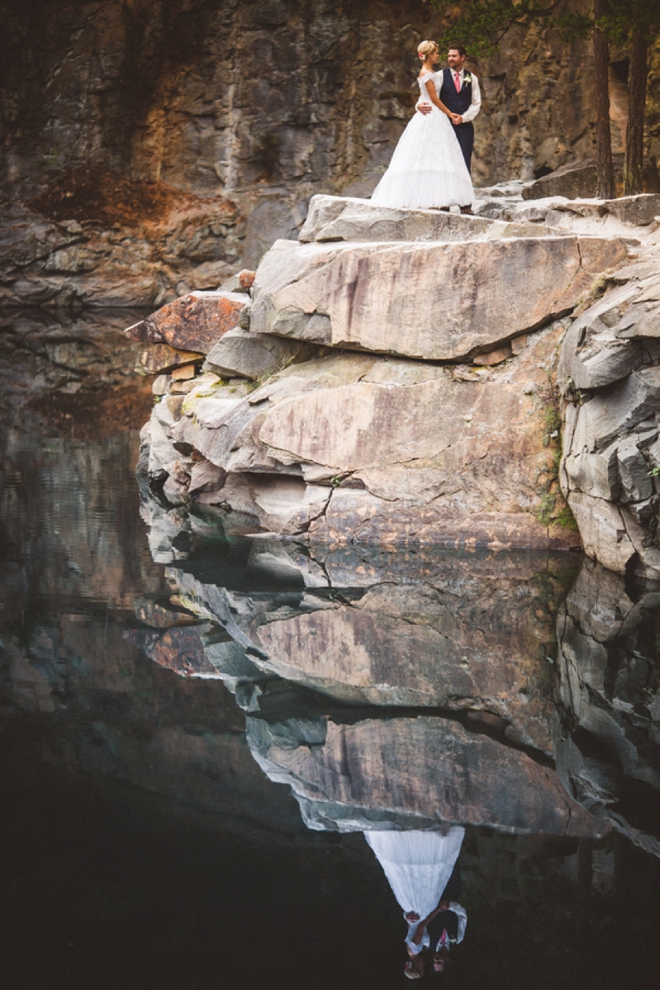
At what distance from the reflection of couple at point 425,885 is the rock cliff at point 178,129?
3690cm

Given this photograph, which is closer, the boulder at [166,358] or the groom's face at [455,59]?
the groom's face at [455,59]

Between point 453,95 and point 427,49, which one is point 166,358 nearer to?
point 453,95

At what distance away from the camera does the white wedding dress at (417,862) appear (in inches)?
147

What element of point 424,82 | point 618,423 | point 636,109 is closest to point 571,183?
point 636,109

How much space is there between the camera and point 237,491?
1204cm

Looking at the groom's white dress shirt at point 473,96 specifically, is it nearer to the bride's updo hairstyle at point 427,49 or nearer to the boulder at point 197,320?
the bride's updo hairstyle at point 427,49

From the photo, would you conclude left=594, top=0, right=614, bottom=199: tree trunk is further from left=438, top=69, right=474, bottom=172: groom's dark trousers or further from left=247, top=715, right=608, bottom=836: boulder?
left=247, top=715, right=608, bottom=836: boulder

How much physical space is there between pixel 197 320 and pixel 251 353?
7.78 ft

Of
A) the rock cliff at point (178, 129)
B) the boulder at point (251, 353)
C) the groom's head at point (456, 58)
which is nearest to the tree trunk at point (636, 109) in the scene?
the groom's head at point (456, 58)

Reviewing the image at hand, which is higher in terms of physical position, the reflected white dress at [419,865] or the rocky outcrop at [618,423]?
the rocky outcrop at [618,423]

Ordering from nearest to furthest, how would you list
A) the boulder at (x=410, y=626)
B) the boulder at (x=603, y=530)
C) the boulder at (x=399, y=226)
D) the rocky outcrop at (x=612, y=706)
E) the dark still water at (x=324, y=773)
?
the dark still water at (x=324, y=773) → the rocky outcrop at (x=612, y=706) → the boulder at (x=410, y=626) → the boulder at (x=603, y=530) → the boulder at (x=399, y=226)

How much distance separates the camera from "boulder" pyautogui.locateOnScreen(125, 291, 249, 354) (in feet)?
47.1

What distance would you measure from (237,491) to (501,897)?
864 centimetres

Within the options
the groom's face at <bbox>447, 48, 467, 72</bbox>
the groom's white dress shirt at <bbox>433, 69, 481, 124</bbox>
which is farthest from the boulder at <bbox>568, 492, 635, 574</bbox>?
the groom's face at <bbox>447, 48, 467, 72</bbox>
